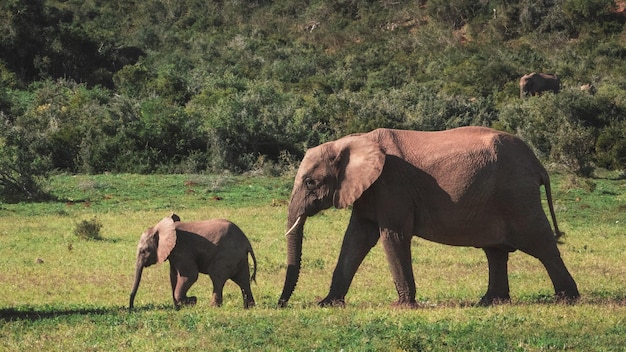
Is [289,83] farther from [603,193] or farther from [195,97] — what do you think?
[603,193]

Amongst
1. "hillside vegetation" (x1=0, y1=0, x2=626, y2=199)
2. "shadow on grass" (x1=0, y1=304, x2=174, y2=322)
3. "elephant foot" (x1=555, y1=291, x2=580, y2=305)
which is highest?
"hillside vegetation" (x1=0, y1=0, x2=626, y2=199)

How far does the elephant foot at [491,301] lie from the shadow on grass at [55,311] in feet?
11.9

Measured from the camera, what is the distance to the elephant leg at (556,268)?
1242 centimetres

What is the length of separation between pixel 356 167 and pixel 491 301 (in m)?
2.36

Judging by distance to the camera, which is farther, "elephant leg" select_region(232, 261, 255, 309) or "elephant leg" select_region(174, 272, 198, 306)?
"elephant leg" select_region(232, 261, 255, 309)

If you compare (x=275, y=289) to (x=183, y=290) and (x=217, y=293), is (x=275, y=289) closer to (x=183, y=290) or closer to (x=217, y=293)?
(x=217, y=293)

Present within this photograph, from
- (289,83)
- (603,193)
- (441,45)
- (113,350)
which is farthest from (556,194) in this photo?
(441,45)

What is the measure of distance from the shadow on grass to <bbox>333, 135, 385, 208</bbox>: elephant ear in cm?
245

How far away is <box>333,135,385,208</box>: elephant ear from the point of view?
473 inches

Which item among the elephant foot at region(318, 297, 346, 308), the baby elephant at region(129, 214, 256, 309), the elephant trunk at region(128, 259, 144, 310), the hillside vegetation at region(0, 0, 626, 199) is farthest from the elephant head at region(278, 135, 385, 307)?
the hillside vegetation at region(0, 0, 626, 199)

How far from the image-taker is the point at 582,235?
68.7 feet

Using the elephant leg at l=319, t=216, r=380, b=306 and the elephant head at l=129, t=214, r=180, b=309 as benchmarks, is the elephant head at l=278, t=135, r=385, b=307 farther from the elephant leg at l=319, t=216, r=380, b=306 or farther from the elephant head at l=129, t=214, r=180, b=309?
the elephant head at l=129, t=214, r=180, b=309

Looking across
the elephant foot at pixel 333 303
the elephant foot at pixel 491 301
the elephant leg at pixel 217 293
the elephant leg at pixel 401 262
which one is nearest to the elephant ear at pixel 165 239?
the elephant leg at pixel 217 293

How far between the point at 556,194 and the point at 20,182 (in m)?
13.7
